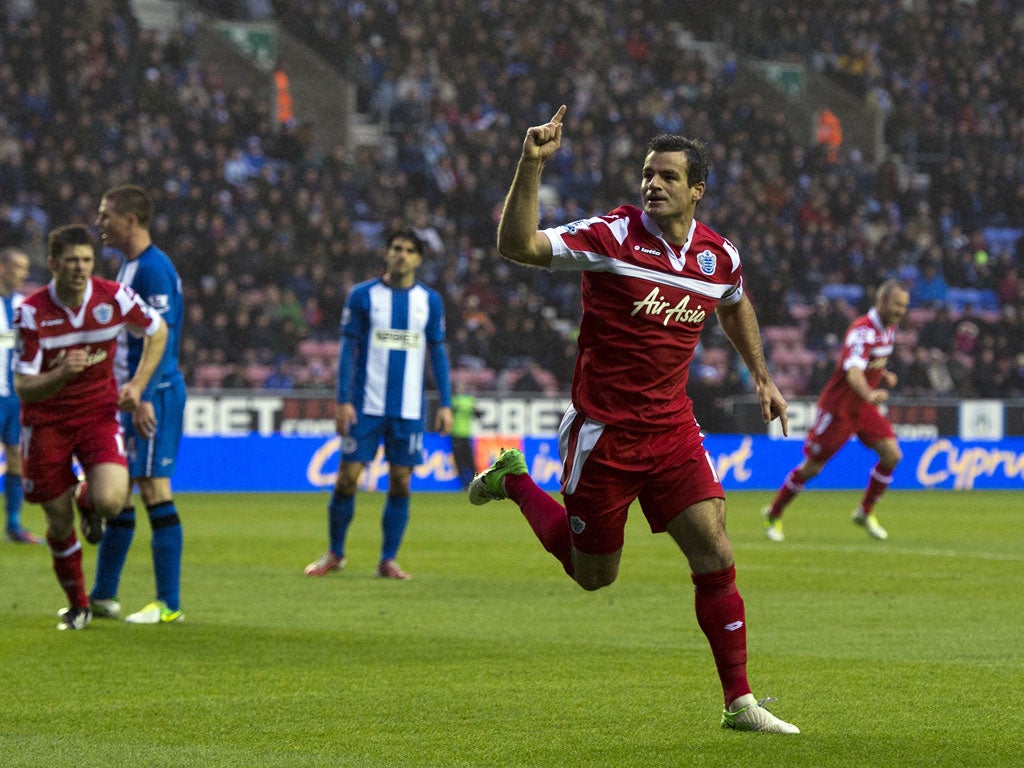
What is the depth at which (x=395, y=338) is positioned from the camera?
38.6 ft

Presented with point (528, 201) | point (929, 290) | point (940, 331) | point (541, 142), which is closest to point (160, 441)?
point (528, 201)

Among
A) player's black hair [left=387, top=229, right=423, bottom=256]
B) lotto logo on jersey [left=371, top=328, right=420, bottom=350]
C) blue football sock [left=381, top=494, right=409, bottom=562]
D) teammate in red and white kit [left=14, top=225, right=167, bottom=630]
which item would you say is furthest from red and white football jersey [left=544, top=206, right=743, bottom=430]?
lotto logo on jersey [left=371, top=328, right=420, bottom=350]

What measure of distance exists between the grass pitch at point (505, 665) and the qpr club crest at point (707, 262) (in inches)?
62.5

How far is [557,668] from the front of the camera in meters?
7.16

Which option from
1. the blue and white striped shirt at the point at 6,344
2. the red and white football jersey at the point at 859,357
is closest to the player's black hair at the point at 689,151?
the red and white football jersey at the point at 859,357

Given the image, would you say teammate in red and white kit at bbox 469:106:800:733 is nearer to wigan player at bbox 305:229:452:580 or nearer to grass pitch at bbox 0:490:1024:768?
grass pitch at bbox 0:490:1024:768

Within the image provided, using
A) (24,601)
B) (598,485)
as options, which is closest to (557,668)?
(598,485)

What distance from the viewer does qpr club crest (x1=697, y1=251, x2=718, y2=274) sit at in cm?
595

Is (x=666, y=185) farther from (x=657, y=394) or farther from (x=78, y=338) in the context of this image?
(x=78, y=338)

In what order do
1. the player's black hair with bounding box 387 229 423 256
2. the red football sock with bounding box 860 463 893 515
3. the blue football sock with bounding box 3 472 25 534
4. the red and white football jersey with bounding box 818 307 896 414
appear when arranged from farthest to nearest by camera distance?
the red football sock with bounding box 860 463 893 515, the red and white football jersey with bounding box 818 307 896 414, the blue football sock with bounding box 3 472 25 534, the player's black hair with bounding box 387 229 423 256

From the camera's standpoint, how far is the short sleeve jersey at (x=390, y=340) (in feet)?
38.1

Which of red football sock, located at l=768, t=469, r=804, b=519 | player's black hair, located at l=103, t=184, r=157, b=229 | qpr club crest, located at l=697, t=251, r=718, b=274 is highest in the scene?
player's black hair, located at l=103, t=184, r=157, b=229

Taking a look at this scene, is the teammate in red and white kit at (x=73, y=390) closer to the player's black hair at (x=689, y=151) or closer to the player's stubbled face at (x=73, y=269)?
the player's stubbled face at (x=73, y=269)

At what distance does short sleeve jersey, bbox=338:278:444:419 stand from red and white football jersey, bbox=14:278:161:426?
10.5 ft
